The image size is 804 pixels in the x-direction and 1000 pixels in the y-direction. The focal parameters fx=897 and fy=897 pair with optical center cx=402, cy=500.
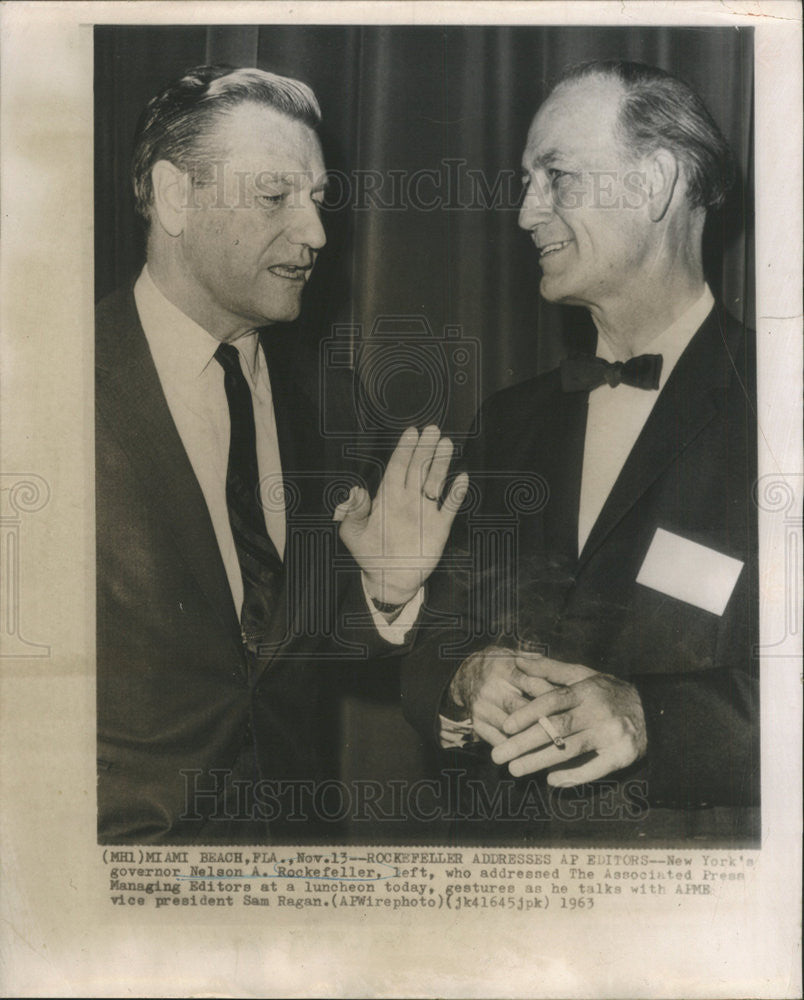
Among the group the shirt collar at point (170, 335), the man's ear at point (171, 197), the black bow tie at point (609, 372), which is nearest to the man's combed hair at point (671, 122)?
the black bow tie at point (609, 372)

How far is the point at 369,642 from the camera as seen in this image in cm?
174

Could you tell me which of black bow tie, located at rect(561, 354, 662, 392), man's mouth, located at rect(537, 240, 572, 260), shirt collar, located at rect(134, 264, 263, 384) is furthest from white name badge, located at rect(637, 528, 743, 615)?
shirt collar, located at rect(134, 264, 263, 384)

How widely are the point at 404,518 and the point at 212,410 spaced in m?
0.43

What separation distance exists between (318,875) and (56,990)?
56 cm

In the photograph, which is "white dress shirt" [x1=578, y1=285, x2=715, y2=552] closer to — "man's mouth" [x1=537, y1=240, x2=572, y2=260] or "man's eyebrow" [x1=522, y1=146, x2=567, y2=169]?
"man's mouth" [x1=537, y1=240, x2=572, y2=260]

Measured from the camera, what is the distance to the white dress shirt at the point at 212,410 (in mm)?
1738

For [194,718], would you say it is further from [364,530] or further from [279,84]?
[279,84]

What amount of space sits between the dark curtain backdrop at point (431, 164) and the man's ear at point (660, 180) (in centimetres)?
12

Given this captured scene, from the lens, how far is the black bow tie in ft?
5.68

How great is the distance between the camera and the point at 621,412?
175 cm

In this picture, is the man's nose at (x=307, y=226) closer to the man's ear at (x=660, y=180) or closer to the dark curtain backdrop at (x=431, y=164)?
the dark curtain backdrop at (x=431, y=164)

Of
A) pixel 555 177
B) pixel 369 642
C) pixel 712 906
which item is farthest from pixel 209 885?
pixel 555 177

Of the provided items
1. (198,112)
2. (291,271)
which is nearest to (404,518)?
(291,271)

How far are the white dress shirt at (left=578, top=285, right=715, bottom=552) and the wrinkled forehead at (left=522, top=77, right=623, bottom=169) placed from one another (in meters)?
0.36
